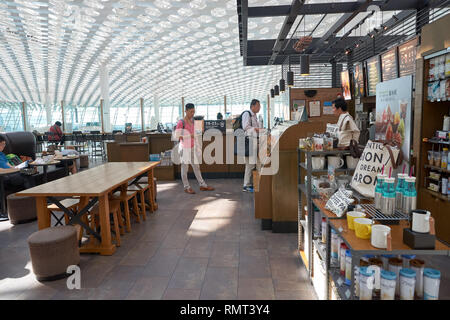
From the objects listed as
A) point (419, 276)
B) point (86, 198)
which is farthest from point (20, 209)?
point (419, 276)

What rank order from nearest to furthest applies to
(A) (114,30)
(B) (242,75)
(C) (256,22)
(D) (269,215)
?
(D) (269,215) → (C) (256,22) → (A) (114,30) → (B) (242,75)

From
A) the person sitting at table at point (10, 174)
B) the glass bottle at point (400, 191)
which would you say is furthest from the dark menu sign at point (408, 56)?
the person sitting at table at point (10, 174)

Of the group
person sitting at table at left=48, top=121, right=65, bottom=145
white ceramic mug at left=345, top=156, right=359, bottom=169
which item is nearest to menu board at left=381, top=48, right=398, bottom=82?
white ceramic mug at left=345, top=156, right=359, bottom=169

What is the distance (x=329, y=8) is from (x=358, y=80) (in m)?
1.67

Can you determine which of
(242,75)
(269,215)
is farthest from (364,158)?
(242,75)

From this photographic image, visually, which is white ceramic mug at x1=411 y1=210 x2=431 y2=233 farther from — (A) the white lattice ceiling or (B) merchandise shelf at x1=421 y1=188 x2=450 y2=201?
(A) the white lattice ceiling

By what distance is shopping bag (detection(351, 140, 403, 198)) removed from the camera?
2.07 metres

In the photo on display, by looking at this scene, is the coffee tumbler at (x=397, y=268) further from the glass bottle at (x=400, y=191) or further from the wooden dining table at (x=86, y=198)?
the wooden dining table at (x=86, y=198)

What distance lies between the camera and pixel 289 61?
10.4m

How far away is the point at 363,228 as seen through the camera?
63.8 inches

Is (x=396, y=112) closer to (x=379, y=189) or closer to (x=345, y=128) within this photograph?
(x=345, y=128)

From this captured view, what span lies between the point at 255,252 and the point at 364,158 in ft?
5.86

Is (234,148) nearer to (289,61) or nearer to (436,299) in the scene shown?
(289,61)

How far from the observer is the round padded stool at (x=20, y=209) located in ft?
15.4
